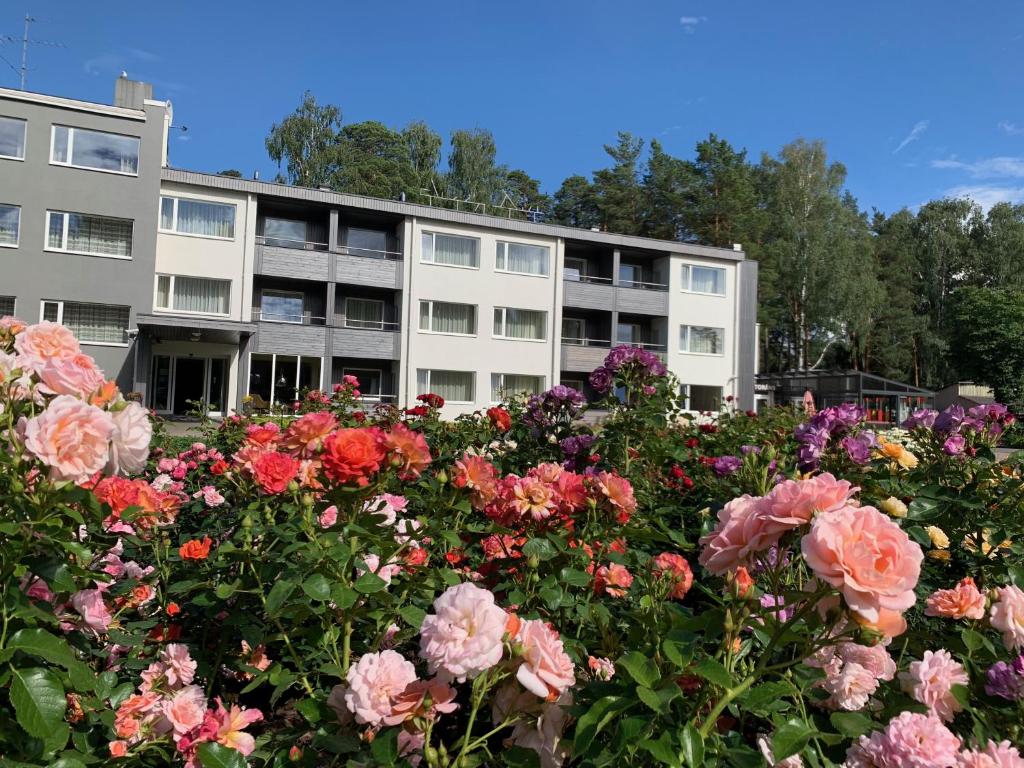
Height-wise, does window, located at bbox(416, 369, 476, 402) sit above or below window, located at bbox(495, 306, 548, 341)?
below

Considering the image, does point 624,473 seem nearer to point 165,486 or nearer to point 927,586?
point 927,586

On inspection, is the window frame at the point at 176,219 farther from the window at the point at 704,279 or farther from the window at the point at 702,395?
the window at the point at 702,395

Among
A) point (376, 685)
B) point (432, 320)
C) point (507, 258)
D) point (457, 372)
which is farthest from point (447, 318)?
point (376, 685)

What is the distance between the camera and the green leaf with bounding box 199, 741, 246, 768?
3.74 ft

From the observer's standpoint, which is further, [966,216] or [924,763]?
[966,216]

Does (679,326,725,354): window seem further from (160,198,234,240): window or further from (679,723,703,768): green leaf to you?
(679,723,703,768): green leaf

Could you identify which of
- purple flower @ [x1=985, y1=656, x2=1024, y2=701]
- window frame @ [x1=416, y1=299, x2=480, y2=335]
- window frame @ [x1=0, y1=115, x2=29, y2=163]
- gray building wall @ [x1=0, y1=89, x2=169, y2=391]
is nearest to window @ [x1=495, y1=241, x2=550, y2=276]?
window frame @ [x1=416, y1=299, x2=480, y2=335]

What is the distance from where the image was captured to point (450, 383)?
2364 cm

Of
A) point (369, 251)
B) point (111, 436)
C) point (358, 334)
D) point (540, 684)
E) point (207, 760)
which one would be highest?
point (369, 251)

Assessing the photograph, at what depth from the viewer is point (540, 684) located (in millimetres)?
951

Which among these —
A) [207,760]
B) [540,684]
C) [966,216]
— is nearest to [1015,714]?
[540,684]

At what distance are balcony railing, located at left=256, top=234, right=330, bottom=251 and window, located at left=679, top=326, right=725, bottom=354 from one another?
45.2ft

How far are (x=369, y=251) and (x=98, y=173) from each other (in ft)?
25.7

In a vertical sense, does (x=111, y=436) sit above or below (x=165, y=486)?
above
